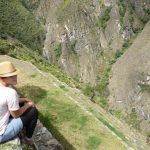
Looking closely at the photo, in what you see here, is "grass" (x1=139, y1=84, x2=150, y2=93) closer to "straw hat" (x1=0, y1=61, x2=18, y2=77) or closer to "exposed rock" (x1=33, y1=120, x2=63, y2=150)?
"exposed rock" (x1=33, y1=120, x2=63, y2=150)

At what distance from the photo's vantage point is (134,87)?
124750 millimetres

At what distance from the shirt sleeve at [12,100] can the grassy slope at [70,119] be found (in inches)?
249

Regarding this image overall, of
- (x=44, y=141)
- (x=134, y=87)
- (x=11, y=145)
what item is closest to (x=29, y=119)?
(x=11, y=145)

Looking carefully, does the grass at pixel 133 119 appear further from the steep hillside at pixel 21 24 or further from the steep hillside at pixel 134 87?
the steep hillside at pixel 21 24

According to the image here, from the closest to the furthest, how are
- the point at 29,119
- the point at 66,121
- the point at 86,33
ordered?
1. the point at 29,119
2. the point at 66,121
3. the point at 86,33

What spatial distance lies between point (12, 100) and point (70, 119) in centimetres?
835

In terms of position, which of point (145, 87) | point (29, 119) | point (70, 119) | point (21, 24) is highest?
point (29, 119)

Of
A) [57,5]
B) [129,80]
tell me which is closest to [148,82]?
[129,80]

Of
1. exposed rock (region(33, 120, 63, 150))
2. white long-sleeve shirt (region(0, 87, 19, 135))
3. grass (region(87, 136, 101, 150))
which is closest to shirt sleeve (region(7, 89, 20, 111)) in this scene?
white long-sleeve shirt (region(0, 87, 19, 135))

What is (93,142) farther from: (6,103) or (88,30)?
(88,30)

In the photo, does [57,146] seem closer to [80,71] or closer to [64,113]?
[64,113]

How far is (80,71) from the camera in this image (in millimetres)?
146250

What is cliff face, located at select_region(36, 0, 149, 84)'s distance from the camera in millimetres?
148750

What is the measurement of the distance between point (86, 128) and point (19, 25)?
122m
